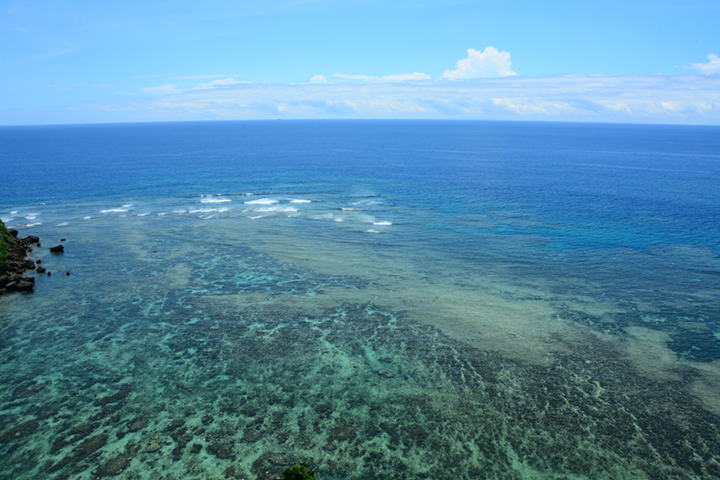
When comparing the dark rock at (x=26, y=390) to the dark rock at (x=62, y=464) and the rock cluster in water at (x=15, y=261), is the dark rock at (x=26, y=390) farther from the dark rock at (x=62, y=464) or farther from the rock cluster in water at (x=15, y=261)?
the rock cluster in water at (x=15, y=261)

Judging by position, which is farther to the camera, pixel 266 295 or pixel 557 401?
pixel 266 295

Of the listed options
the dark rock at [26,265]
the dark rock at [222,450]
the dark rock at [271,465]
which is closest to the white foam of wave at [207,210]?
the dark rock at [26,265]

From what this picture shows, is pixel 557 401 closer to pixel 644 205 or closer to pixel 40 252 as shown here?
pixel 40 252

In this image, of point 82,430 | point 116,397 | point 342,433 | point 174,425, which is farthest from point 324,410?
point 82,430

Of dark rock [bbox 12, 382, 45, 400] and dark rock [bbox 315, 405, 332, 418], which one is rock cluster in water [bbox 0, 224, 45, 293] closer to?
dark rock [bbox 12, 382, 45, 400]

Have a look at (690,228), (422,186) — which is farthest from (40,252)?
(690,228)
